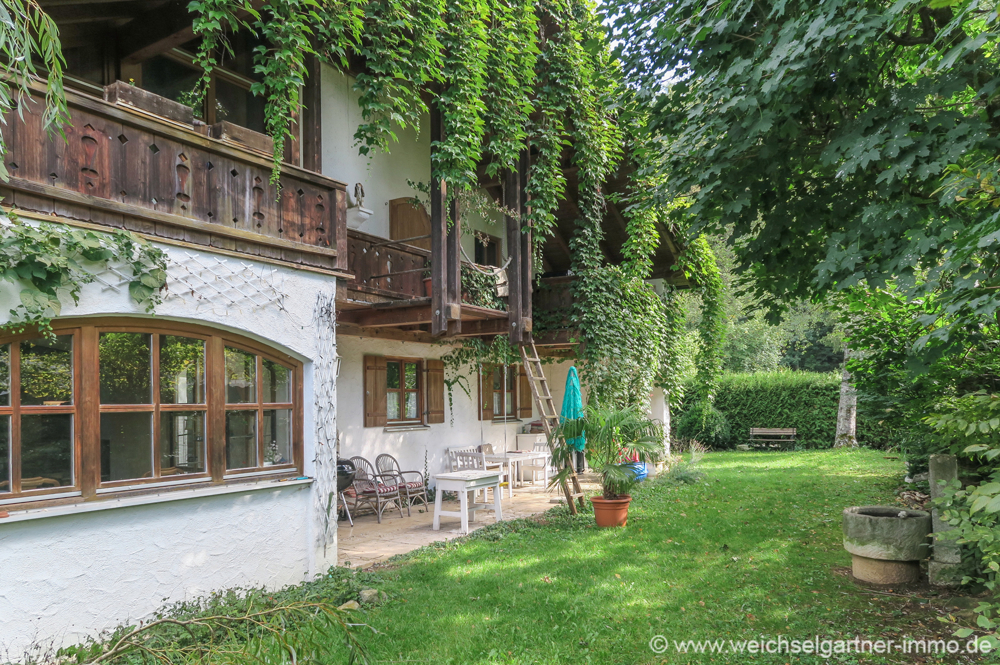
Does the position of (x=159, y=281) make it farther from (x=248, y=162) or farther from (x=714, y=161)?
(x=714, y=161)

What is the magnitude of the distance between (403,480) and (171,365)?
496cm

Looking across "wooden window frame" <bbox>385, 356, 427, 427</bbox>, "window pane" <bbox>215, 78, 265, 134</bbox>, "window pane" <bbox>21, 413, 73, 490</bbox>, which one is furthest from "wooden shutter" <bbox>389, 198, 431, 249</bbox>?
"window pane" <bbox>21, 413, 73, 490</bbox>

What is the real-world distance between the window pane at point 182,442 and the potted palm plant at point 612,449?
4.73 m

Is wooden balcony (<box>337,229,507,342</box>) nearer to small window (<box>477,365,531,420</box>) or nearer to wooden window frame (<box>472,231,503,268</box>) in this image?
wooden window frame (<box>472,231,503,268</box>)

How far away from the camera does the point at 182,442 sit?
543 centimetres

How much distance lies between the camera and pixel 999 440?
4.08 meters

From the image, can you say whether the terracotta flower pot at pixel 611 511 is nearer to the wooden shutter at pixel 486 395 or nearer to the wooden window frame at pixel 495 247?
the wooden shutter at pixel 486 395

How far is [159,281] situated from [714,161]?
15.0 feet

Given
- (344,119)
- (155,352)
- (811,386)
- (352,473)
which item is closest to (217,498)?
(155,352)

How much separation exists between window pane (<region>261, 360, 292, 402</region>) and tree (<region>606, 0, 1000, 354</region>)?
3966 millimetres

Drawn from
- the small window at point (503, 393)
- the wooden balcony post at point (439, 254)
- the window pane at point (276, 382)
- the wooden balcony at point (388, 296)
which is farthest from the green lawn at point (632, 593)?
the small window at point (503, 393)

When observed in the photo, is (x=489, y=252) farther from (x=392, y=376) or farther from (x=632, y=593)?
(x=632, y=593)

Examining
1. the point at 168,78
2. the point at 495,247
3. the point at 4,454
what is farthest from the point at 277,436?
the point at 495,247

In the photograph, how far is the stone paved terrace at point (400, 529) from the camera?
Answer: 741cm
